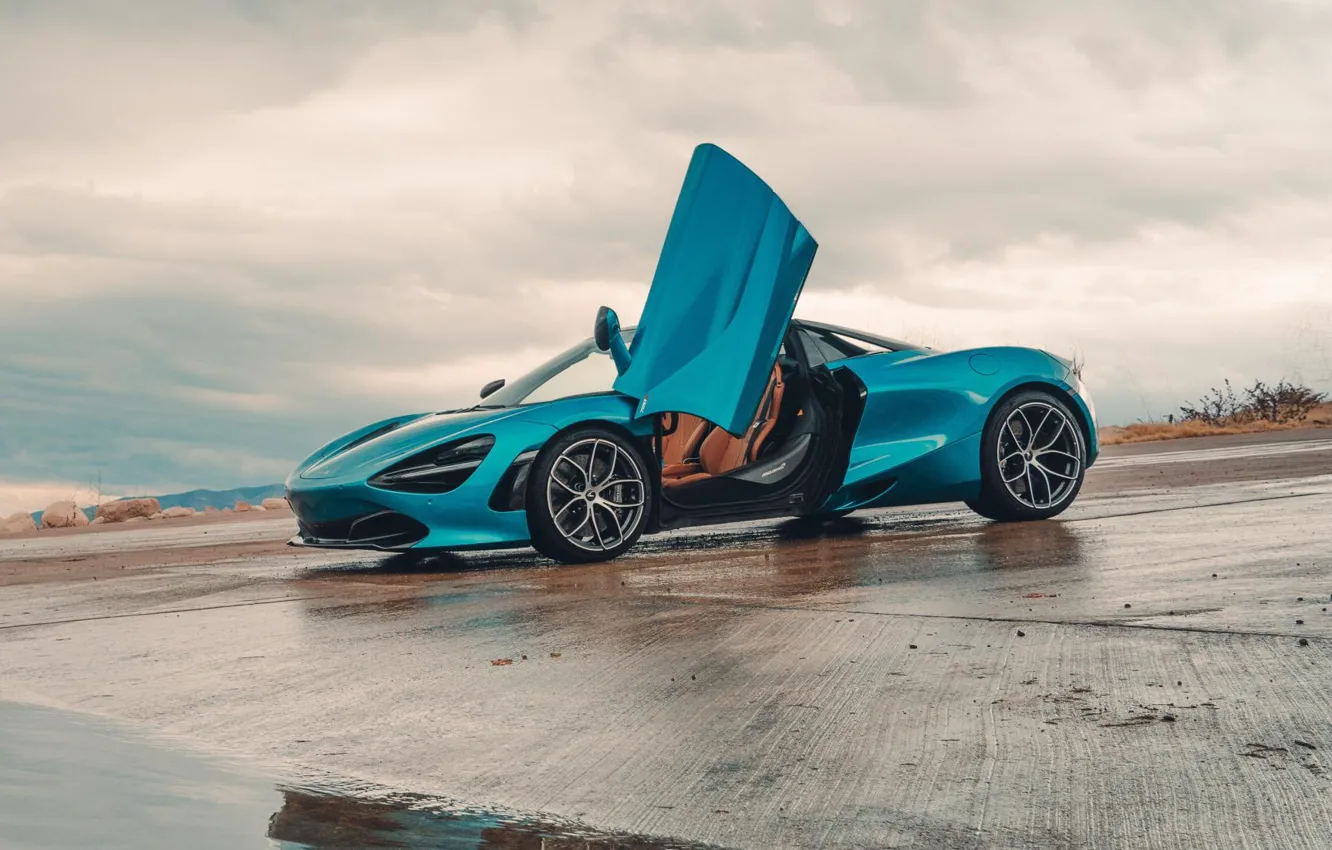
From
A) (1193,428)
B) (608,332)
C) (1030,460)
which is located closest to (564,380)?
(608,332)

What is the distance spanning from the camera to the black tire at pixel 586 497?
710 centimetres

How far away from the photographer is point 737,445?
8.00m

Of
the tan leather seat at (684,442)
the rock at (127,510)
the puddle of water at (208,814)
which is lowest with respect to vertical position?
the puddle of water at (208,814)

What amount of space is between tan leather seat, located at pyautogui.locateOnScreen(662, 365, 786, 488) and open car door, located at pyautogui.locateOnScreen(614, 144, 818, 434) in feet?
2.10

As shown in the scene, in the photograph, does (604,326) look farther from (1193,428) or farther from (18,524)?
(1193,428)

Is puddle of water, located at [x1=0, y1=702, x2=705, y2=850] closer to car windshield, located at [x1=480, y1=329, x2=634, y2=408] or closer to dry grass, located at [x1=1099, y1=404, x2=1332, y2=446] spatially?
car windshield, located at [x1=480, y1=329, x2=634, y2=408]

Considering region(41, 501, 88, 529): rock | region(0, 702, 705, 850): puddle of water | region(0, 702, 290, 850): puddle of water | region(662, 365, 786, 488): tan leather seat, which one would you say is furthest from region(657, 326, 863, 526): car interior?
region(41, 501, 88, 529): rock

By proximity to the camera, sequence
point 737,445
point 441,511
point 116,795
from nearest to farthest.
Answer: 1. point 116,795
2. point 441,511
3. point 737,445

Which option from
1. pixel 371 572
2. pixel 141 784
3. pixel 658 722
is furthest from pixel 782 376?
pixel 141 784

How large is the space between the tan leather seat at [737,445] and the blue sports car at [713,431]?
0.01 metres

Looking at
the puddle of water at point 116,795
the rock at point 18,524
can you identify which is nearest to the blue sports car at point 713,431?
the puddle of water at point 116,795

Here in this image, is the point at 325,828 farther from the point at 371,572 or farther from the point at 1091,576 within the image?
the point at 371,572

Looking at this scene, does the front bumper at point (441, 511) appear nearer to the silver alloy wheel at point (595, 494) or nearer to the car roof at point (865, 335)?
the silver alloy wheel at point (595, 494)

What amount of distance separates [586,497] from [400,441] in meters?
1.05
